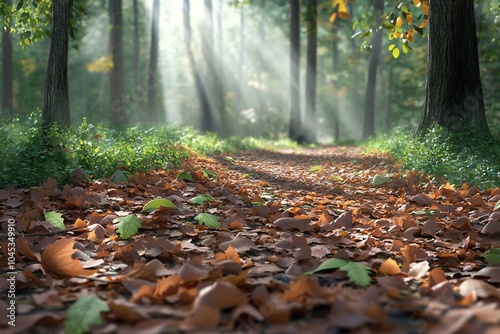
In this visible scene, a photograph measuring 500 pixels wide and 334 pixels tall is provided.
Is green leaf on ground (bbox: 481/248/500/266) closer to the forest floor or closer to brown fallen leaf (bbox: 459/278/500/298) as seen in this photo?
the forest floor

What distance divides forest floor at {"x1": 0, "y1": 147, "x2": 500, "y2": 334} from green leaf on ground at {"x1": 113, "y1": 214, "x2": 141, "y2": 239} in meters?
0.01

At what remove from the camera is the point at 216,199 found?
4.41 meters

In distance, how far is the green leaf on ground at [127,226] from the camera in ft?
9.68

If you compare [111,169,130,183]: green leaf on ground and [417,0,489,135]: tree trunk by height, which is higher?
[417,0,489,135]: tree trunk

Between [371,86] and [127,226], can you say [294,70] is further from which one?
[127,226]

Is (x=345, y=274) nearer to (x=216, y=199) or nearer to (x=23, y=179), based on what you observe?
(x=216, y=199)

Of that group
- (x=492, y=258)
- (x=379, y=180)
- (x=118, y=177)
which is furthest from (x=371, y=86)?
(x=492, y=258)

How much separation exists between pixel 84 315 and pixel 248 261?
3.38 ft

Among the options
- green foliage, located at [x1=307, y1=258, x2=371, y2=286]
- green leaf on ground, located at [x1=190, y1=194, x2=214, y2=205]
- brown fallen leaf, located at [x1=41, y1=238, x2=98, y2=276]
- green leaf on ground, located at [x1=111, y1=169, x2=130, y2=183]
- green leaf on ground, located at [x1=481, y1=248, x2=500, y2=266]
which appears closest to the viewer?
green foliage, located at [x1=307, y1=258, x2=371, y2=286]

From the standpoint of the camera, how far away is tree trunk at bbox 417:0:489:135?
6355mm

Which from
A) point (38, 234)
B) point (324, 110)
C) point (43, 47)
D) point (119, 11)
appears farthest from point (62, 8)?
point (324, 110)

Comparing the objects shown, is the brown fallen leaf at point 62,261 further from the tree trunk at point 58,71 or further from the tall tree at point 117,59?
the tall tree at point 117,59

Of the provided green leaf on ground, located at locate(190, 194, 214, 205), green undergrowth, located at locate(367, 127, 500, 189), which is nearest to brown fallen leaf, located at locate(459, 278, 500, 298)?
green leaf on ground, located at locate(190, 194, 214, 205)

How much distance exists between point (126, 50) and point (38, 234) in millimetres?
40217
